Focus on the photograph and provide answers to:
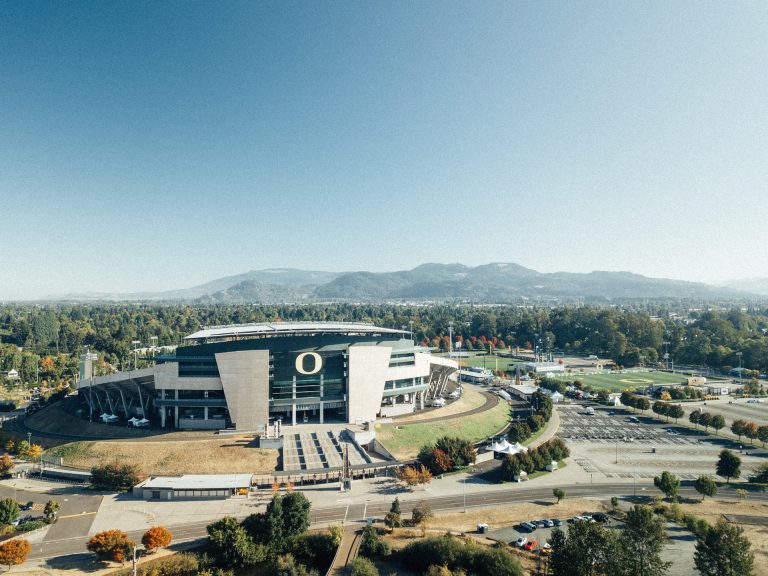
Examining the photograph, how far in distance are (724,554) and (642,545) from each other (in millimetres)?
6658

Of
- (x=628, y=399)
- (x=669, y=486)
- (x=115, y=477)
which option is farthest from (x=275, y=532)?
(x=628, y=399)

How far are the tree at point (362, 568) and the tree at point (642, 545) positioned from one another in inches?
931

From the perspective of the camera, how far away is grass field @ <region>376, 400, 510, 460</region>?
276ft

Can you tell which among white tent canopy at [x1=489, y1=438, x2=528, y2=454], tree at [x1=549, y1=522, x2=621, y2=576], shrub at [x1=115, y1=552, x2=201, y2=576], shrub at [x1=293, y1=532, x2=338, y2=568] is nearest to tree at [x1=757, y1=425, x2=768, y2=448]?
white tent canopy at [x1=489, y1=438, x2=528, y2=454]

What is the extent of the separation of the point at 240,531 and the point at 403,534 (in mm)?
18754

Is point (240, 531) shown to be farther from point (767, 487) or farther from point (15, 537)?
point (767, 487)

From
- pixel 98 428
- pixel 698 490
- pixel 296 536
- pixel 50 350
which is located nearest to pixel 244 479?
pixel 296 536

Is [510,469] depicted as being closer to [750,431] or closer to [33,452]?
[750,431]

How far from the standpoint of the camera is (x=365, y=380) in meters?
95.6

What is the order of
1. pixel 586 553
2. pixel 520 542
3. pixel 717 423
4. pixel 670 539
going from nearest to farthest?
pixel 586 553 < pixel 520 542 < pixel 670 539 < pixel 717 423

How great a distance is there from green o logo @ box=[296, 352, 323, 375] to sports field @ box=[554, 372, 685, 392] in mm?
103249

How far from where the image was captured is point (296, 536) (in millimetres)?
51688

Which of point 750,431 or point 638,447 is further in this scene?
point 750,431

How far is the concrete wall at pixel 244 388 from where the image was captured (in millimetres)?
87438
